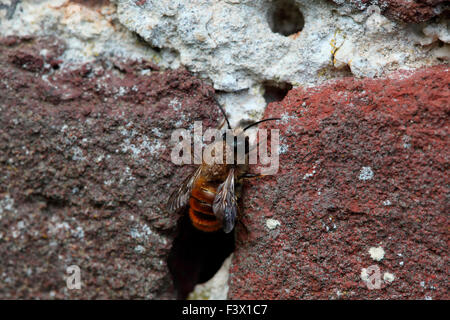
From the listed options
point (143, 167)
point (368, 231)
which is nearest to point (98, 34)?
point (143, 167)

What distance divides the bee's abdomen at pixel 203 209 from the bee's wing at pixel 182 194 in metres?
0.03

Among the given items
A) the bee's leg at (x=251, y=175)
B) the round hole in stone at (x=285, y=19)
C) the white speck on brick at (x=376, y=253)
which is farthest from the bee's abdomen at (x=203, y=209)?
the round hole in stone at (x=285, y=19)

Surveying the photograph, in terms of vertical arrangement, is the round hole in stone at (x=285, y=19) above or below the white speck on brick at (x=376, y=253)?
above

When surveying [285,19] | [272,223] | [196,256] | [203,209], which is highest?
[285,19]

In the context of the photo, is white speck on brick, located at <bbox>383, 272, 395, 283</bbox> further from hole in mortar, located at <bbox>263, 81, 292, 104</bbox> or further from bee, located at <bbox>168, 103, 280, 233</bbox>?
hole in mortar, located at <bbox>263, 81, 292, 104</bbox>

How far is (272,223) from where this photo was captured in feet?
4.53

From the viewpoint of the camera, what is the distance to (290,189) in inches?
53.1

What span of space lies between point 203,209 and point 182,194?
0.10 m

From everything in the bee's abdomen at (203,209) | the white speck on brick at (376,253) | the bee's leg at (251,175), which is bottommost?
the bee's abdomen at (203,209)

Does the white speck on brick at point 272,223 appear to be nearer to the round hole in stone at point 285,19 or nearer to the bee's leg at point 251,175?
the bee's leg at point 251,175

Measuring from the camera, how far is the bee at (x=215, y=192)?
145 cm

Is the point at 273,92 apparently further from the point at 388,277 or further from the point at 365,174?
the point at 388,277

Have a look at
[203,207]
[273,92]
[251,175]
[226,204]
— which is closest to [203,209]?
[203,207]

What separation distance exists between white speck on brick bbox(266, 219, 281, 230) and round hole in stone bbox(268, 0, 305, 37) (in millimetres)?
666
